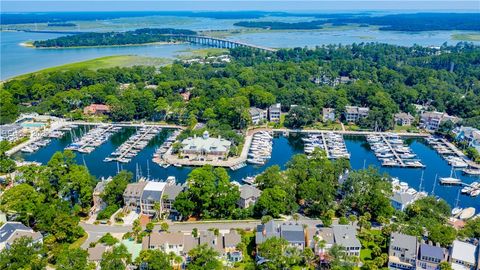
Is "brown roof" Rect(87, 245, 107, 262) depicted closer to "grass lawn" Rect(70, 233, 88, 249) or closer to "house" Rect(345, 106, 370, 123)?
"grass lawn" Rect(70, 233, 88, 249)

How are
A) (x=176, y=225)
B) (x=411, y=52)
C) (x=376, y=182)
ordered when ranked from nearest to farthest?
(x=176, y=225)
(x=376, y=182)
(x=411, y=52)

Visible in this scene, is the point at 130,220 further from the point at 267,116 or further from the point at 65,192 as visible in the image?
the point at 267,116

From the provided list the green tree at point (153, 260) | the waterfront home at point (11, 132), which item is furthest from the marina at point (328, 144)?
the waterfront home at point (11, 132)

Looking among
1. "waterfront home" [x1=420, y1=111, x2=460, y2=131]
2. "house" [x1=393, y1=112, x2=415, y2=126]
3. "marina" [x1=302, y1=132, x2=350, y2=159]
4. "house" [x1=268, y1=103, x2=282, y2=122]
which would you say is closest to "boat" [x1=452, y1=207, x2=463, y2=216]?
"marina" [x1=302, y1=132, x2=350, y2=159]

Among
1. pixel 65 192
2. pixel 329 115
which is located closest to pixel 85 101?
pixel 65 192

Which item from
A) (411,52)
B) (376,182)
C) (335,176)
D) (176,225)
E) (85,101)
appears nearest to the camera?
(176,225)

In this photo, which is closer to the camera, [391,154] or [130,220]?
[130,220]

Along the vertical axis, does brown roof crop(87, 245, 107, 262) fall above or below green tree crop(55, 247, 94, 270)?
below

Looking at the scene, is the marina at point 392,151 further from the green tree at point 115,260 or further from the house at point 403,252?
the green tree at point 115,260
